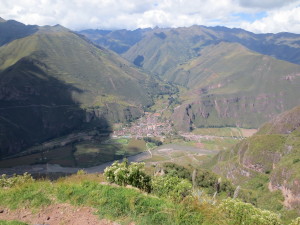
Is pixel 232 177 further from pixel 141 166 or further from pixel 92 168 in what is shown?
pixel 141 166

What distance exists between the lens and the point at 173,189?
13.7 meters

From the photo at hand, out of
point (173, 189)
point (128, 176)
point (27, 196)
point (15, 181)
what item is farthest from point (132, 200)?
point (15, 181)

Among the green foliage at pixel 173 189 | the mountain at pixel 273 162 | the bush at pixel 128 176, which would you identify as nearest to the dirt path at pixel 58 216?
the bush at pixel 128 176

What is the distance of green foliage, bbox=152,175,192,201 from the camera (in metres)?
12.7

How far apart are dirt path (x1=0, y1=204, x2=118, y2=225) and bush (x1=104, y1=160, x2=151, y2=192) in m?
2.56

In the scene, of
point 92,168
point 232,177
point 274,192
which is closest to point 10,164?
point 92,168

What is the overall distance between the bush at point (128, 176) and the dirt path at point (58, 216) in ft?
8.41

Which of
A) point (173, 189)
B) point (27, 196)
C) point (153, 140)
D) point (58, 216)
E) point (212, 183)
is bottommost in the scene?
point (153, 140)

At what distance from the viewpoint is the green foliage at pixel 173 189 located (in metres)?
12.7

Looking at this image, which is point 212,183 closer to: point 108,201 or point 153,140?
point 108,201

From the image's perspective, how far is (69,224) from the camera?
1105cm

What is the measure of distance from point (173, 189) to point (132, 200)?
3.05m

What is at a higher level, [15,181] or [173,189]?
[173,189]

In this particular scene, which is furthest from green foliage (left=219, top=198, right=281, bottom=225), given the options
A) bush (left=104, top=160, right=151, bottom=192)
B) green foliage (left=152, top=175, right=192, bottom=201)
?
bush (left=104, top=160, right=151, bottom=192)
